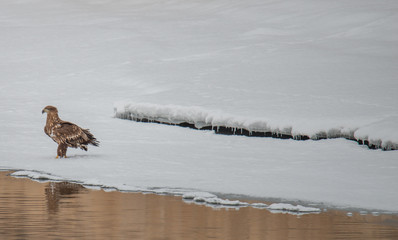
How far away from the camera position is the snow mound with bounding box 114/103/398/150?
1180 cm

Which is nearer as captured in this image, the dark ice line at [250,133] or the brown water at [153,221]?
the brown water at [153,221]

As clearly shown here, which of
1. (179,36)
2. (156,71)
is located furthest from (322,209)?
(179,36)

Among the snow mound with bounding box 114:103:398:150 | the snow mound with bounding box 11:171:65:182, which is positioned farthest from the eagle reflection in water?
the snow mound with bounding box 114:103:398:150

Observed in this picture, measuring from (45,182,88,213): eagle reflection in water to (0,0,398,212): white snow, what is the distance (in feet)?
1.01

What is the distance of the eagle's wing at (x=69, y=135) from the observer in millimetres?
11336

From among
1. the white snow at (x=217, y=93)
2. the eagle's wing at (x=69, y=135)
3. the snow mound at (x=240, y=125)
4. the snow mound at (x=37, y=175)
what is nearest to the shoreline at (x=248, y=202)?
the white snow at (x=217, y=93)

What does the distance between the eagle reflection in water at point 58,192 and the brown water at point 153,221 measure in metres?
0.01

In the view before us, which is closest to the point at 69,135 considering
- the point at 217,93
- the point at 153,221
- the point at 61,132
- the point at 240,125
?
the point at 61,132

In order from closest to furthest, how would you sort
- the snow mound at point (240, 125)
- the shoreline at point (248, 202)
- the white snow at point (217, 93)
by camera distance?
1. the shoreline at point (248, 202)
2. the white snow at point (217, 93)
3. the snow mound at point (240, 125)

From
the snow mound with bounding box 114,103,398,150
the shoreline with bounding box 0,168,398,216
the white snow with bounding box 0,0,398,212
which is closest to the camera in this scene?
the shoreline with bounding box 0,168,398,216

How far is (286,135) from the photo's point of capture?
43.5ft

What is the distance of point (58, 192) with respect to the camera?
8.88m

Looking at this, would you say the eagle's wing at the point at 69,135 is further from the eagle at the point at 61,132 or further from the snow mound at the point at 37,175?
the snow mound at the point at 37,175

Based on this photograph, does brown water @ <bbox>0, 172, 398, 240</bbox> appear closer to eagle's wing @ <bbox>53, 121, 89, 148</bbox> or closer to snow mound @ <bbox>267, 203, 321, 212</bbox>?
snow mound @ <bbox>267, 203, 321, 212</bbox>
